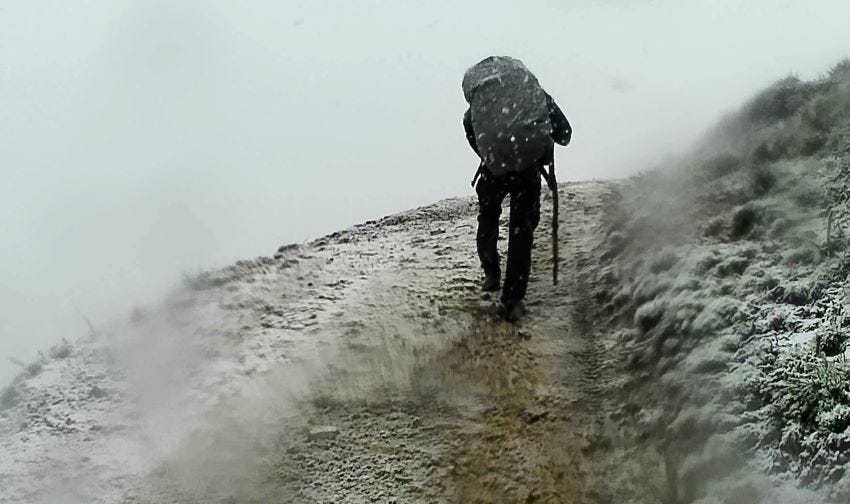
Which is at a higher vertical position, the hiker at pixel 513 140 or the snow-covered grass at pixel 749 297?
the hiker at pixel 513 140

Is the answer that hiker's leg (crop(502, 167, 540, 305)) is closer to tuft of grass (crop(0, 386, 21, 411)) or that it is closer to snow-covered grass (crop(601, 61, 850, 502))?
snow-covered grass (crop(601, 61, 850, 502))

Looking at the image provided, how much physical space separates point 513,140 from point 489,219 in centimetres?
96

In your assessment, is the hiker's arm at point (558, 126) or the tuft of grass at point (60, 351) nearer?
the hiker's arm at point (558, 126)

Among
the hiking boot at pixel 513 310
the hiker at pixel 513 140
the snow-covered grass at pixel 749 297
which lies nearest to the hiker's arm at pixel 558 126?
the hiker at pixel 513 140

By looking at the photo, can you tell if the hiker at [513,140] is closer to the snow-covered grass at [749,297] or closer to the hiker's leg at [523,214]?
the hiker's leg at [523,214]

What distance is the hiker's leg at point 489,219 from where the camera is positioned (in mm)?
7315

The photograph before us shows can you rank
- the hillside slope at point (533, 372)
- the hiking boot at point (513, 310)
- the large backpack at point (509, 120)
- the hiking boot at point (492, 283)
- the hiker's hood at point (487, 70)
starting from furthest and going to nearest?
the hiking boot at point (492, 283), the hiking boot at point (513, 310), the hiker's hood at point (487, 70), the large backpack at point (509, 120), the hillside slope at point (533, 372)

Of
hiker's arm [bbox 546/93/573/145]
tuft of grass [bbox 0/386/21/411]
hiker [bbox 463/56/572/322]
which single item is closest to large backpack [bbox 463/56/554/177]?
hiker [bbox 463/56/572/322]

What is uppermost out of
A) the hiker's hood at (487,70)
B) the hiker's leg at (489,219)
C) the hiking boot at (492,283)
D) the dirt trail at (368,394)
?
the hiker's hood at (487,70)

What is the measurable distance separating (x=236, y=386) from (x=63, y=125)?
46.5 meters

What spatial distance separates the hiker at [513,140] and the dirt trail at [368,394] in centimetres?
77

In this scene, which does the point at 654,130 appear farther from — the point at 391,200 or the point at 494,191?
the point at 391,200

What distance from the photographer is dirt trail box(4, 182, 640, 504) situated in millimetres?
5977

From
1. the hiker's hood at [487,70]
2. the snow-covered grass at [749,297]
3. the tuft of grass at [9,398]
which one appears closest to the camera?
the snow-covered grass at [749,297]
